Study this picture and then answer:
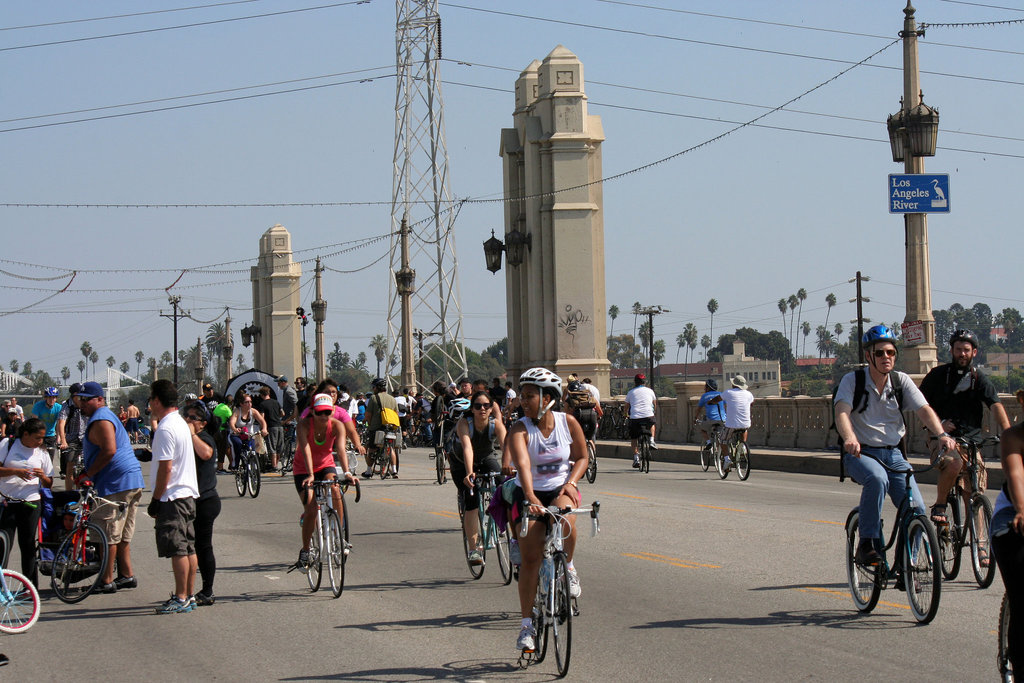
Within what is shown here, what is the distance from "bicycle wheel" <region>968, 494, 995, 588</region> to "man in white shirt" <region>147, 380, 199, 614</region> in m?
6.10

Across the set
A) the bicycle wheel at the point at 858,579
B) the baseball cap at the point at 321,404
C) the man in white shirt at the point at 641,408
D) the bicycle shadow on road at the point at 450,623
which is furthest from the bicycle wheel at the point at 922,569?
the man in white shirt at the point at 641,408

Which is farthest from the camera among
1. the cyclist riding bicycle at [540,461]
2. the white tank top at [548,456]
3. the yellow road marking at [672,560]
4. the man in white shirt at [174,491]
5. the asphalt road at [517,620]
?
the yellow road marking at [672,560]

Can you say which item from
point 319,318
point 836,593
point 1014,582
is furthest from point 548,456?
point 319,318

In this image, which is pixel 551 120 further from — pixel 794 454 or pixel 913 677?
pixel 913 677

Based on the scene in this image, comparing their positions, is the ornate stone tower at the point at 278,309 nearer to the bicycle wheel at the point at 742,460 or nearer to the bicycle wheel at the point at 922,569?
the bicycle wheel at the point at 742,460

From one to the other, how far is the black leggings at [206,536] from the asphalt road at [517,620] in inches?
12.6

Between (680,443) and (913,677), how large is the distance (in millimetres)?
24703

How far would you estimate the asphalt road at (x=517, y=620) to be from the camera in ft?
24.2

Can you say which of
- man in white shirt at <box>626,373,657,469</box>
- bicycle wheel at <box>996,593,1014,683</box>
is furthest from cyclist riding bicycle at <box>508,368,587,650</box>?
man in white shirt at <box>626,373,657,469</box>

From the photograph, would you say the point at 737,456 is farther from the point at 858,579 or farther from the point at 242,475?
the point at 858,579

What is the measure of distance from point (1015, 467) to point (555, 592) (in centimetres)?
264

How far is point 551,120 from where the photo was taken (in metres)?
38.6

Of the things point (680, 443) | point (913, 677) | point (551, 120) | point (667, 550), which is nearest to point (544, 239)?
point (551, 120)

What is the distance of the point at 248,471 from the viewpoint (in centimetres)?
2070
